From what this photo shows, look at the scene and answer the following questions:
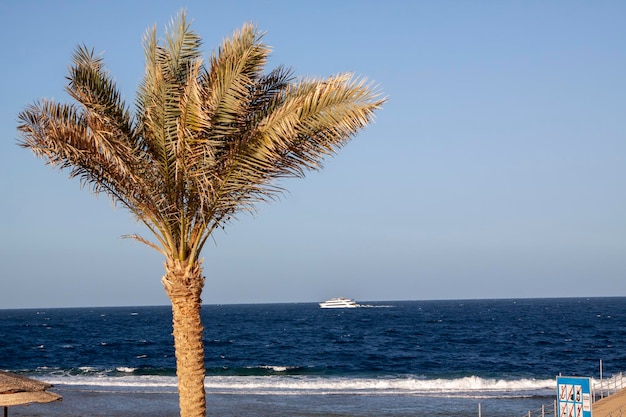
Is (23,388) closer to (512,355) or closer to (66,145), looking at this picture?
(66,145)

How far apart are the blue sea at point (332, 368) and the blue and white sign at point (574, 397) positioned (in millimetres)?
11989

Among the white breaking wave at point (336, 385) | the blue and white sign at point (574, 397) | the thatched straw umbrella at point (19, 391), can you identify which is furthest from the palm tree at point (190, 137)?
the white breaking wave at point (336, 385)

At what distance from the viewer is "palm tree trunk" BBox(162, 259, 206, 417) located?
12055mm

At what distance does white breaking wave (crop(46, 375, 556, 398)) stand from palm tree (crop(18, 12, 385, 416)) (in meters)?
26.2

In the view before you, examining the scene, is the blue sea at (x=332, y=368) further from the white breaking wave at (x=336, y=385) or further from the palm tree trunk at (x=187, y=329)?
the palm tree trunk at (x=187, y=329)

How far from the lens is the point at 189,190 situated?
39.5ft

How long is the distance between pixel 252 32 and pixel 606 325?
310 ft

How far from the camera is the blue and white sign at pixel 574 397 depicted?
1684 cm

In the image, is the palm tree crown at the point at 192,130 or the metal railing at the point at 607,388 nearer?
the palm tree crown at the point at 192,130

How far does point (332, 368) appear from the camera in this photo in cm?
5372

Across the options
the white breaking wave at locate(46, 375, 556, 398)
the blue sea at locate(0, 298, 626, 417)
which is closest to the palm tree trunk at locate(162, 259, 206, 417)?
the blue sea at locate(0, 298, 626, 417)

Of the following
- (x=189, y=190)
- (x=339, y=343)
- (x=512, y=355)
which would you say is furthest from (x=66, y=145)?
(x=339, y=343)

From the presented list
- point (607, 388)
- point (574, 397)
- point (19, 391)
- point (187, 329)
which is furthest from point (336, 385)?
point (187, 329)

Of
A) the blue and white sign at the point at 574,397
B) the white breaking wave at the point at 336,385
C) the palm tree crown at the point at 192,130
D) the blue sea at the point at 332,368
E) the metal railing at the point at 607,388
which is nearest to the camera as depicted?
the palm tree crown at the point at 192,130
